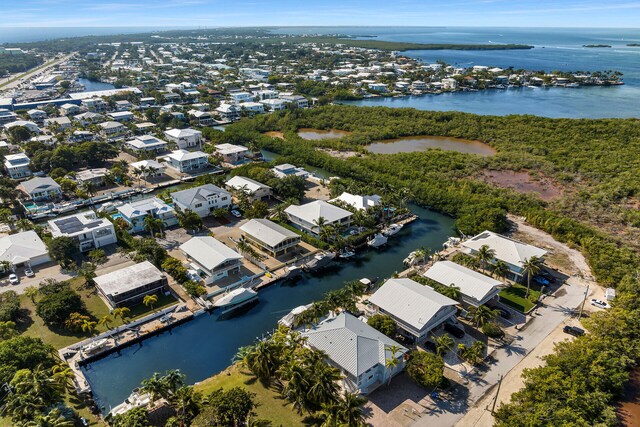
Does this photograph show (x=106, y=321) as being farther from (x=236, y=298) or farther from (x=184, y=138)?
(x=184, y=138)

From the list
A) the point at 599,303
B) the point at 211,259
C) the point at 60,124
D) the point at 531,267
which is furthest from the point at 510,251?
the point at 60,124

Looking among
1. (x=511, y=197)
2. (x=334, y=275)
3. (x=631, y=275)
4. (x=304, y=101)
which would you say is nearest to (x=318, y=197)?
(x=334, y=275)

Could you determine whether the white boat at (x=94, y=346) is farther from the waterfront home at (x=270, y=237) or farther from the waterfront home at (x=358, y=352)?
the waterfront home at (x=270, y=237)

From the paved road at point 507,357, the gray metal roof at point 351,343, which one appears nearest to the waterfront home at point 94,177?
the gray metal roof at point 351,343

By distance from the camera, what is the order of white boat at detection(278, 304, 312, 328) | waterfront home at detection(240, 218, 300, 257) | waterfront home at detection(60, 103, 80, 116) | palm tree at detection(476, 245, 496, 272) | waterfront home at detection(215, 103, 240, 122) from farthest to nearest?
waterfront home at detection(215, 103, 240, 122) → waterfront home at detection(60, 103, 80, 116) → waterfront home at detection(240, 218, 300, 257) → palm tree at detection(476, 245, 496, 272) → white boat at detection(278, 304, 312, 328)

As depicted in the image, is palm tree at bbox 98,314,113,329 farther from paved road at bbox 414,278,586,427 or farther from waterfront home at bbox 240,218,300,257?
paved road at bbox 414,278,586,427

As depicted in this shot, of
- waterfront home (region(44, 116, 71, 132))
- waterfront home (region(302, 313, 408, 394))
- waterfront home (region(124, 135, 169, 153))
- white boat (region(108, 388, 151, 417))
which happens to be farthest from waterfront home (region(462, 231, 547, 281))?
waterfront home (region(44, 116, 71, 132))

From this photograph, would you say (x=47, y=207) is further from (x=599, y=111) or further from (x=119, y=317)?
(x=599, y=111)
